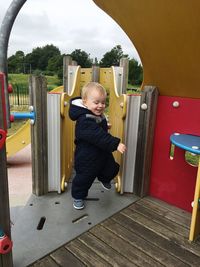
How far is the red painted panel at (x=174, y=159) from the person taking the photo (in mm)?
2289

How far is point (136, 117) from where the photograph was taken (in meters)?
2.54

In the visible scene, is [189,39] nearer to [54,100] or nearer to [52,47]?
[54,100]

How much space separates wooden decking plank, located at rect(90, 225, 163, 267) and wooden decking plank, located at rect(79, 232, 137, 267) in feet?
0.11

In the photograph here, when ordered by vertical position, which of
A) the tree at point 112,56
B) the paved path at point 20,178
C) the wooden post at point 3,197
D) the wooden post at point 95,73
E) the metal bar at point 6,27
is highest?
the tree at point 112,56

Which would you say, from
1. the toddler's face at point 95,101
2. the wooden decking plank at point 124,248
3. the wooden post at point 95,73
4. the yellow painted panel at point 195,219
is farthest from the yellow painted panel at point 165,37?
the wooden post at point 95,73

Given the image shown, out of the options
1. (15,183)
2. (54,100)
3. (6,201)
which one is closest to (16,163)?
(15,183)

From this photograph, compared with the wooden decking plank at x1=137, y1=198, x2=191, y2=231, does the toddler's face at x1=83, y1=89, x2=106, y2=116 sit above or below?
above

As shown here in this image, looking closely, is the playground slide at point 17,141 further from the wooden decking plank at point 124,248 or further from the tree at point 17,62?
the tree at point 17,62

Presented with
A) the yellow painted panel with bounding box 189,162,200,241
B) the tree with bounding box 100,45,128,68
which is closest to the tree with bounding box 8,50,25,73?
the tree with bounding box 100,45,128,68

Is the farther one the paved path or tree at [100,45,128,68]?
tree at [100,45,128,68]

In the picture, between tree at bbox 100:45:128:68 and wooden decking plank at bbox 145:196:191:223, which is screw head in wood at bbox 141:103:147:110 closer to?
wooden decking plank at bbox 145:196:191:223

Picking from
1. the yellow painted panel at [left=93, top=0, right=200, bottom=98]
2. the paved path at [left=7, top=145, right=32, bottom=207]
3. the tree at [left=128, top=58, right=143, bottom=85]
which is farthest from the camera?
the tree at [left=128, top=58, right=143, bottom=85]

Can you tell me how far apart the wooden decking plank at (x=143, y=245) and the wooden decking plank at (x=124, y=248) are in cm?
4

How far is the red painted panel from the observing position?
7.51 ft
